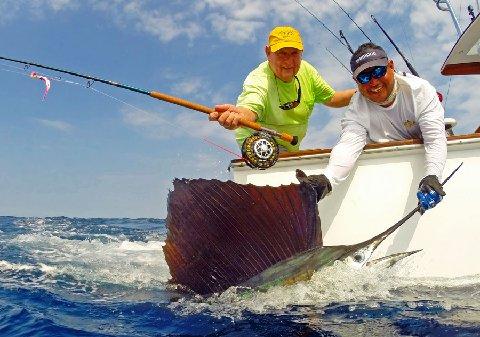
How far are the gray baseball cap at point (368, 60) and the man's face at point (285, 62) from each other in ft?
2.73

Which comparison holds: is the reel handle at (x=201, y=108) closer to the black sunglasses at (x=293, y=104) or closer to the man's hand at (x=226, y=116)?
the man's hand at (x=226, y=116)

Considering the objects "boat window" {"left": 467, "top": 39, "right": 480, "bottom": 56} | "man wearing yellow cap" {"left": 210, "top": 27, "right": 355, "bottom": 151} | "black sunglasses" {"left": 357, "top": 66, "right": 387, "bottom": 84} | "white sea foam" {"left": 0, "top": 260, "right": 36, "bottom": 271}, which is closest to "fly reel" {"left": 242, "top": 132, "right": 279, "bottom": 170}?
"man wearing yellow cap" {"left": 210, "top": 27, "right": 355, "bottom": 151}

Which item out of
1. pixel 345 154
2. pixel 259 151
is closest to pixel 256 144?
pixel 259 151

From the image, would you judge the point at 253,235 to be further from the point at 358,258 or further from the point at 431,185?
the point at 431,185

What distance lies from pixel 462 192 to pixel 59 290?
10.1 feet

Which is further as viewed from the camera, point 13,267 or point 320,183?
point 13,267

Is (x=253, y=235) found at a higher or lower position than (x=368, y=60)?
lower

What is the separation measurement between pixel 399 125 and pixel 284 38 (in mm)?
1199

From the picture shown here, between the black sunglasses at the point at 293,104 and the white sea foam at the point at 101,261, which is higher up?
the black sunglasses at the point at 293,104

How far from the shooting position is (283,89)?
479 cm

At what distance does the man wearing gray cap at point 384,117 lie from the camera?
12.2ft

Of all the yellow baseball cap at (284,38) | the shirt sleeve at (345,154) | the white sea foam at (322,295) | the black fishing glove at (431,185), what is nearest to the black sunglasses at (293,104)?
the yellow baseball cap at (284,38)

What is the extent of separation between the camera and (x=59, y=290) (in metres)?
4.11

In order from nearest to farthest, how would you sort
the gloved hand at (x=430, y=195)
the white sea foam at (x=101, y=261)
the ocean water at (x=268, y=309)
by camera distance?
the ocean water at (x=268, y=309) < the gloved hand at (x=430, y=195) < the white sea foam at (x=101, y=261)
